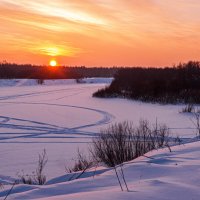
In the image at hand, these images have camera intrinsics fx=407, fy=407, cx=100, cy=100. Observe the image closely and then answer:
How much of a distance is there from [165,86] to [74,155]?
19.2 m

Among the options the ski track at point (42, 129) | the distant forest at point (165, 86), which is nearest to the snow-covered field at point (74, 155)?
the ski track at point (42, 129)

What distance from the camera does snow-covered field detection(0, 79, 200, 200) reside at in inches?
151

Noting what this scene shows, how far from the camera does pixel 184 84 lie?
28.0 metres

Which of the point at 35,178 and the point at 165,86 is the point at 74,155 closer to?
the point at 35,178

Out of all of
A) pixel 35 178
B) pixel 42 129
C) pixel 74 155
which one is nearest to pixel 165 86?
pixel 42 129

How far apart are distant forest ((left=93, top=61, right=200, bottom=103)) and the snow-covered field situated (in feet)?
10.5

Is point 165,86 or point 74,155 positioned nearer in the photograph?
point 74,155

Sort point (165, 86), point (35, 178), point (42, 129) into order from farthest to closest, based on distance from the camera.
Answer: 1. point (165, 86)
2. point (42, 129)
3. point (35, 178)

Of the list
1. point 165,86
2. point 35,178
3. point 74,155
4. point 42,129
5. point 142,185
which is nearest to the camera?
point 142,185

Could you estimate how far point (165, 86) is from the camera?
1096 inches

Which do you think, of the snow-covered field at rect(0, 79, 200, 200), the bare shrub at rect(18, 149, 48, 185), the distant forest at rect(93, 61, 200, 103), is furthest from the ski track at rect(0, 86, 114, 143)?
the distant forest at rect(93, 61, 200, 103)

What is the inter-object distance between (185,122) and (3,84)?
36.6 metres

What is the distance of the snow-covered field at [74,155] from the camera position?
151 inches

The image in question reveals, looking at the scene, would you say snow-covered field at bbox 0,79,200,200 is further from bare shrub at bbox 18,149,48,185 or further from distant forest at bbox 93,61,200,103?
distant forest at bbox 93,61,200,103
